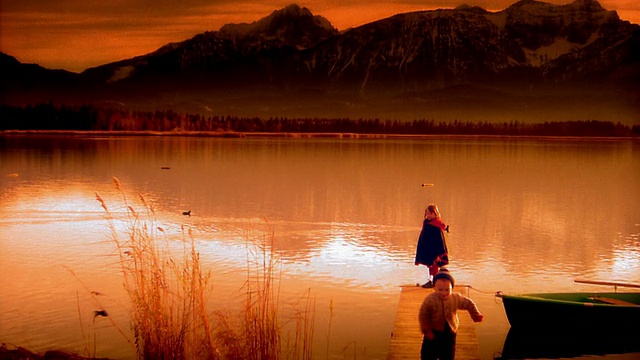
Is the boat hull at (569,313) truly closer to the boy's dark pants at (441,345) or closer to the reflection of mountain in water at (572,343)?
the reflection of mountain in water at (572,343)

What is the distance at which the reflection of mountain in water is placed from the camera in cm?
1495

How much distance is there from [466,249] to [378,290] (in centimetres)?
797

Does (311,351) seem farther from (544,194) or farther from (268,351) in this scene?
(544,194)

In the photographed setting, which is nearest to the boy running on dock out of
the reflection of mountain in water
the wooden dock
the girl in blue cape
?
the wooden dock

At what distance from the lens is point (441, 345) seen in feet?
35.6

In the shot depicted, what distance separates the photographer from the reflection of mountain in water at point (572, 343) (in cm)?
1495

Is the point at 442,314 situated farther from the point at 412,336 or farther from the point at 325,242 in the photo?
the point at 325,242

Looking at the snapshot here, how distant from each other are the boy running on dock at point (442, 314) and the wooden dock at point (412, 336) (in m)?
2.11

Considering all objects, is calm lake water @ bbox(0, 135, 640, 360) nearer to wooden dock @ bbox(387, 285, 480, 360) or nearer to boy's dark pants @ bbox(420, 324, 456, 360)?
wooden dock @ bbox(387, 285, 480, 360)

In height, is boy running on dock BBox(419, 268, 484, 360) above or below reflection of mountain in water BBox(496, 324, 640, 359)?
above

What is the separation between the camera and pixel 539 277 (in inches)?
850

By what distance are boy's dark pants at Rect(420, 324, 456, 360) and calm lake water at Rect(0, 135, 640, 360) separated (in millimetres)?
3570

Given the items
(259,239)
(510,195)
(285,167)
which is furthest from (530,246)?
(285,167)

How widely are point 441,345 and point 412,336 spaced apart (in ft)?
10.8
